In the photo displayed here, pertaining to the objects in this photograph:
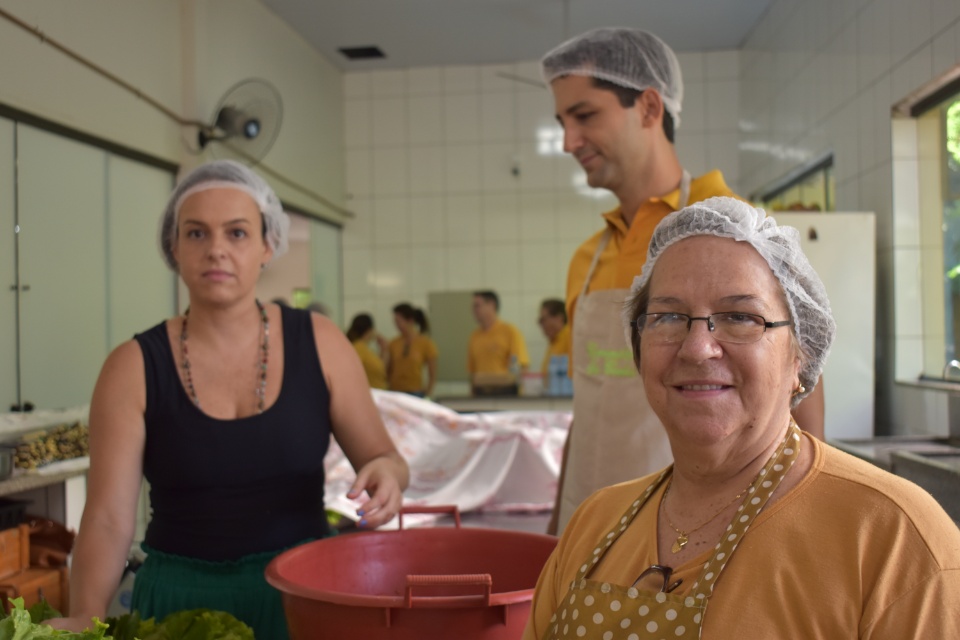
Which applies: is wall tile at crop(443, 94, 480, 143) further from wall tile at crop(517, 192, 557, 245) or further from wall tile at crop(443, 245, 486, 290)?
wall tile at crop(443, 245, 486, 290)

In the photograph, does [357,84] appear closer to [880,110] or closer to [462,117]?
[462,117]

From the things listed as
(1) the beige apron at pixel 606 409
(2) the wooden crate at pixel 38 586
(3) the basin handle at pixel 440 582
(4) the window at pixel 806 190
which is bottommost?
(2) the wooden crate at pixel 38 586

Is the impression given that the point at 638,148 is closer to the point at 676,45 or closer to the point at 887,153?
the point at 887,153

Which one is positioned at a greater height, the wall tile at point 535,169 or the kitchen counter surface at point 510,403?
the wall tile at point 535,169

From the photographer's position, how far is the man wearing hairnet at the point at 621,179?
1765mm

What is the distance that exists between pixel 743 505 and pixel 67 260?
13.2 feet

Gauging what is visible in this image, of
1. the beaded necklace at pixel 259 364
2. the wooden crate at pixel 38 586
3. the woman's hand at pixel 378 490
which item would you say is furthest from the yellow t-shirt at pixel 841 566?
the wooden crate at pixel 38 586

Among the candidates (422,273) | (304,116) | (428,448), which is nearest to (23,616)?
(428,448)

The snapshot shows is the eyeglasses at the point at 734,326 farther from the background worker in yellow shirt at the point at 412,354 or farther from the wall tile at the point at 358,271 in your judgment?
the wall tile at the point at 358,271

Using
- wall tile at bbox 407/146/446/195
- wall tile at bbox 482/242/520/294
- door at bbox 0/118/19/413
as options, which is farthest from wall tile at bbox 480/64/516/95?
door at bbox 0/118/19/413

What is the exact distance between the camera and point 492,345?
7180mm

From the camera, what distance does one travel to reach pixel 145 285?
5121mm

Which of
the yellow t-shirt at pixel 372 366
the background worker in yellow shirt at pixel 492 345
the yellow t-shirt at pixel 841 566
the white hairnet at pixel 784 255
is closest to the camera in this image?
the yellow t-shirt at pixel 841 566

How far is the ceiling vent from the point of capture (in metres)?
Answer: 7.73
